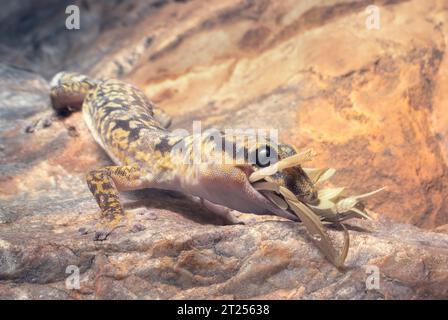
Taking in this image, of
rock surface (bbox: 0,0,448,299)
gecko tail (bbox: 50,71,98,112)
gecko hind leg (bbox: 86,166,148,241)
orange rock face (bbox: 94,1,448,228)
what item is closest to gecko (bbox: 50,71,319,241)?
gecko hind leg (bbox: 86,166,148,241)

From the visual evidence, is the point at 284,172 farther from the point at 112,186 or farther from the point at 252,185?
the point at 112,186

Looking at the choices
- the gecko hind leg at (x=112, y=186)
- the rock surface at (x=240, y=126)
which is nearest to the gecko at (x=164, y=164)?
the gecko hind leg at (x=112, y=186)

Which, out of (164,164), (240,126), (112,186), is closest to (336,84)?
(240,126)

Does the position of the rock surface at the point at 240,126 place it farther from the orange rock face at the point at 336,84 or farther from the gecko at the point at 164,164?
the gecko at the point at 164,164

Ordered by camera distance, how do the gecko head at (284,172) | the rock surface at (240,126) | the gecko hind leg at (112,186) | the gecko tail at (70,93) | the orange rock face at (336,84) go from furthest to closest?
1. the gecko tail at (70,93)
2. the orange rock face at (336,84)
3. the gecko hind leg at (112,186)
4. the gecko head at (284,172)
5. the rock surface at (240,126)

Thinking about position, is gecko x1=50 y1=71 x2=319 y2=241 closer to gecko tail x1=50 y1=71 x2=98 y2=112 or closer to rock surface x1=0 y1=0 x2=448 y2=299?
rock surface x1=0 y1=0 x2=448 y2=299

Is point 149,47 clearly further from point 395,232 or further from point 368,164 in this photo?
point 395,232

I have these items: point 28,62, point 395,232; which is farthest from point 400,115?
point 28,62
